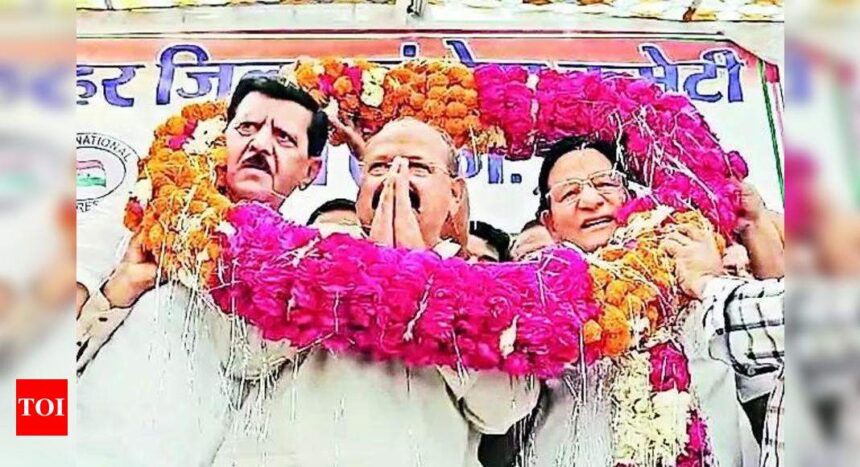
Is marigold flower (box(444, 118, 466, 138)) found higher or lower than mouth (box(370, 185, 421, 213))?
higher

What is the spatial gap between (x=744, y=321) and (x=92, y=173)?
2.54ft

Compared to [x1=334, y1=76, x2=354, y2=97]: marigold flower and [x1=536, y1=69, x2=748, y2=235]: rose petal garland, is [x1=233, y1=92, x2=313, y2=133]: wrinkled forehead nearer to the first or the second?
[x1=334, y1=76, x2=354, y2=97]: marigold flower

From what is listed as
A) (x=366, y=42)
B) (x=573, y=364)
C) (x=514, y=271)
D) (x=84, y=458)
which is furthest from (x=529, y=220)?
(x=84, y=458)

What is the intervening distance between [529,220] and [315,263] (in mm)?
257

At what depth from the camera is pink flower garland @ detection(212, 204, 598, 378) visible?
4.29 feet

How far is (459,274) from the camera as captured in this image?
4.34 ft

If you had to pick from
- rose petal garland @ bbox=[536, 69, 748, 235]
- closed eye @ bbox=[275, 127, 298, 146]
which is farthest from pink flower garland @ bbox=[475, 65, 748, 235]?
closed eye @ bbox=[275, 127, 298, 146]

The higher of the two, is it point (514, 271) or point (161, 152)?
point (161, 152)

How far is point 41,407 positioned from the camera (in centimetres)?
132

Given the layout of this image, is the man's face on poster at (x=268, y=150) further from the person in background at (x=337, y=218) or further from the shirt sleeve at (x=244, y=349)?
the shirt sleeve at (x=244, y=349)

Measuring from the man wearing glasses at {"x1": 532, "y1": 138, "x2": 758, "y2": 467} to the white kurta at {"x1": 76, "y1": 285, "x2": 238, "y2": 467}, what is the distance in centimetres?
38

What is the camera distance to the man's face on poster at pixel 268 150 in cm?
135

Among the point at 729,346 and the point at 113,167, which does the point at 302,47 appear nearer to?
the point at 113,167

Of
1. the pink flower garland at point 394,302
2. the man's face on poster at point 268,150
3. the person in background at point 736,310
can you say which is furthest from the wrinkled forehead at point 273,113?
the person in background at point 736,310
